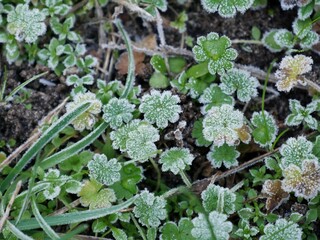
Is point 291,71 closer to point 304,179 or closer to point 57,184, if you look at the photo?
point 304,179

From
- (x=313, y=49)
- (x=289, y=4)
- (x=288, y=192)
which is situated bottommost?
(x=288, y=192)

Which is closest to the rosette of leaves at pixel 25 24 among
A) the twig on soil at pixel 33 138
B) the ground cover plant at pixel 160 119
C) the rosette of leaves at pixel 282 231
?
the ground cover plant at pixel 160 119

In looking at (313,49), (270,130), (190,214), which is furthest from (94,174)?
(313,49)

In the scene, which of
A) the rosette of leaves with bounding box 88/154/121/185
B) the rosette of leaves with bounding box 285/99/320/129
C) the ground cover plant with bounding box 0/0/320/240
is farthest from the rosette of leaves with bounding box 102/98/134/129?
the rosette of leaves with bounding box 285/99/320/129

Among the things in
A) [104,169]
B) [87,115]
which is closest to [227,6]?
[87,115]

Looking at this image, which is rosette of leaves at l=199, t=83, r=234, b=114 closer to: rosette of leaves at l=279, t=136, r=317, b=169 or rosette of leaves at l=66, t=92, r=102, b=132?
rosette of leaves at l=279, t=136, r=317, b=169

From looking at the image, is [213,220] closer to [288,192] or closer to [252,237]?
[252,237]

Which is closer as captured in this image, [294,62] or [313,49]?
[294,62]
